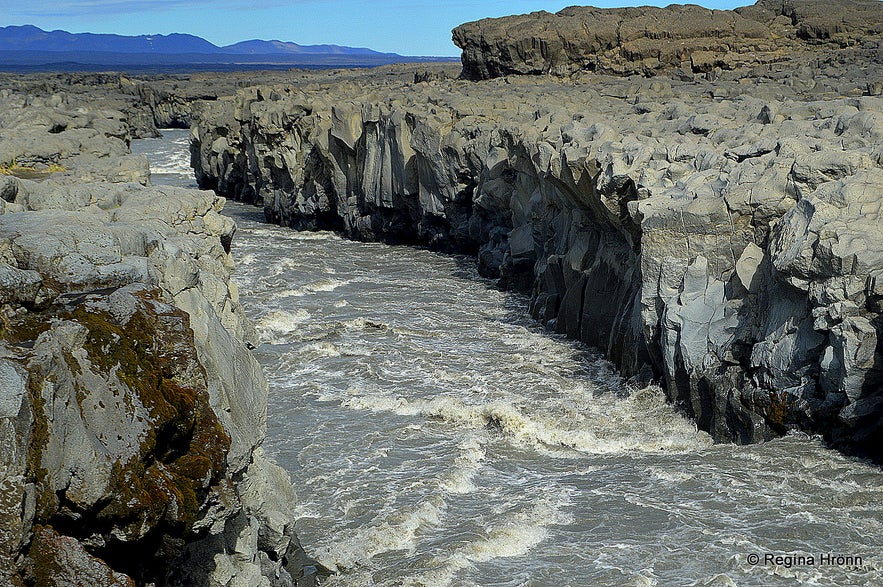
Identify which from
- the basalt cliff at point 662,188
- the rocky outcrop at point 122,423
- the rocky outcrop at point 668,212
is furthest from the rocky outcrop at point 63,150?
the rocky outcrop at point 122,423

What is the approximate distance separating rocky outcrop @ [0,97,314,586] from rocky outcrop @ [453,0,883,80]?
43610 mm

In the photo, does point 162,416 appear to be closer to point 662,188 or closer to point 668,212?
point 668,212

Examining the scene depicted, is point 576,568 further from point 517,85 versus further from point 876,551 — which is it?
point 517,85

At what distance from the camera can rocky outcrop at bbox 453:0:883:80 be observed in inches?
2012

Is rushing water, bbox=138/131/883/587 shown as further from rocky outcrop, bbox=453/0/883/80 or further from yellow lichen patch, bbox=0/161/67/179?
rocky outcrop, bbox=453/0/883/80

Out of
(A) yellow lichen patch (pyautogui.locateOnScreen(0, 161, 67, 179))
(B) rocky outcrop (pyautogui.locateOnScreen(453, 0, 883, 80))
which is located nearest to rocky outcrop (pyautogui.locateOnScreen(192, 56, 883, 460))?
(B) rocky outcrop (pyautogui.locateOnScreen(453, 0, 883, 80))

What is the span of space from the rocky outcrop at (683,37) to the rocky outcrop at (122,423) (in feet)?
143

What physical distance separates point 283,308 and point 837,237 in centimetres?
1598

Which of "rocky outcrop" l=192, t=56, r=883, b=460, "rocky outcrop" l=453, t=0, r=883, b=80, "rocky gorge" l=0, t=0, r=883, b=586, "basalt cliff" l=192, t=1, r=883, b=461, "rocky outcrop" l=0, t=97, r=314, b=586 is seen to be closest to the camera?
"rocky outcrop" l=0, t=97, r=314, b=586

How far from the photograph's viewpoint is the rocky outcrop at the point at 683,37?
51094mm

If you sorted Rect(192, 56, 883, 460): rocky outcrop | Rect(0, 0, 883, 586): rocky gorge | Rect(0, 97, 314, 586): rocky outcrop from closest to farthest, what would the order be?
Rect(0, 97, 314, 586): rocky outcrop < Rect(0, 0, 883, 586): rocky gorge < Rect(192, 56, 883, 460): rocky outcrop

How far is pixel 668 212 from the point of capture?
18.3 meters

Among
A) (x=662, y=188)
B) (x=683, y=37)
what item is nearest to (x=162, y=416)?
(x=662, y=188)

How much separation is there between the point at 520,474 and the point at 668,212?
585 cm
